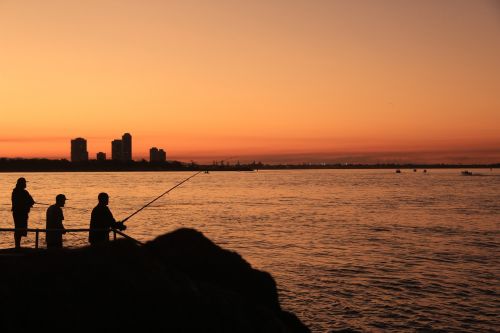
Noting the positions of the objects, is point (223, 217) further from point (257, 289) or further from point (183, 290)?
point (183, 290)

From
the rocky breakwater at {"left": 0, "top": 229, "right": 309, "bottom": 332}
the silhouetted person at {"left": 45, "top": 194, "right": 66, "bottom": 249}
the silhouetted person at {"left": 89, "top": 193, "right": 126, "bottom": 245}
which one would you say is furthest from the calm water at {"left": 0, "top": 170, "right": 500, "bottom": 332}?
the rocky breakwater at {"left": 0, "top": 229, "right": 309, "bottom": 332}

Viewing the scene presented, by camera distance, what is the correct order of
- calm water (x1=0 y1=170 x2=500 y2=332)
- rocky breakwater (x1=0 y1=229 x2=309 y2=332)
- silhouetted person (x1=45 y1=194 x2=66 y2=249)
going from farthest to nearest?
calm water (x1=0 y1=170 x2=500 y2=332) < silhouetted person (x1=45 y1=194 x2=66 y2=249) < rocky breakwater (x1=0 y1=229 x2=309 y2=332)

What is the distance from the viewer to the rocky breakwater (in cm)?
483

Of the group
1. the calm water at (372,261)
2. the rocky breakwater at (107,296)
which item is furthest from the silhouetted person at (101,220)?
the calm water at (372,261)

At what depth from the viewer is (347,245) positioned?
26328mm

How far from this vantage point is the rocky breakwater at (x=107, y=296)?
15.9ft

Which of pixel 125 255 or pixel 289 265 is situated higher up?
pixel 125 255

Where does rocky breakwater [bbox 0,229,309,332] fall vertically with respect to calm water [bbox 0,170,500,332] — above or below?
above

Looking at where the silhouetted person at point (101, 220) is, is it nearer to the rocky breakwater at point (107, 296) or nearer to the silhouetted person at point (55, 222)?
the silhouetted person at point (55, 222)

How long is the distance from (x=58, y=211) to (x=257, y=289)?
551 centimetres

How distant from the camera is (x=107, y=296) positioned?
5.09m

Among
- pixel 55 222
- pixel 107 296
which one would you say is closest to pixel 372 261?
pixel 55 222

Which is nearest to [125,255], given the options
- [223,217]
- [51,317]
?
[51,317]

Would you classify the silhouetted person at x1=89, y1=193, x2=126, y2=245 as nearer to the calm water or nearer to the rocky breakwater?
the rocky breakwater
